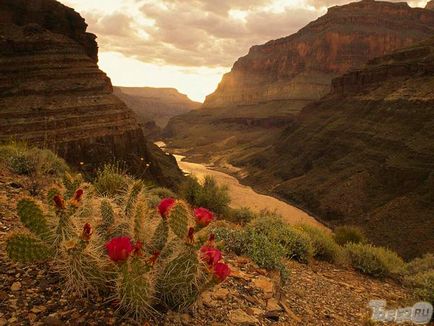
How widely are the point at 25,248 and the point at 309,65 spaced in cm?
15322

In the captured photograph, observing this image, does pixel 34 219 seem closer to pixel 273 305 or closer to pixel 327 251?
pixel 273 305

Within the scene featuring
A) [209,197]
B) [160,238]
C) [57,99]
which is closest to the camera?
[160,238]

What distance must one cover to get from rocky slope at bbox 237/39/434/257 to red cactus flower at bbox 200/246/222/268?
96.0 feet

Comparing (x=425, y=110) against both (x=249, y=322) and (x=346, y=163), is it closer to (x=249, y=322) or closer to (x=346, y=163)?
(x=346, y=163)

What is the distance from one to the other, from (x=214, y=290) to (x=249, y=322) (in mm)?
714

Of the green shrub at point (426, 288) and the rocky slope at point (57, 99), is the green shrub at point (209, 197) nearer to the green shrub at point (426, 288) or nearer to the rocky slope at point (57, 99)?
the green shrub at point (426, 288)

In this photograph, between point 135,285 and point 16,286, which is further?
Result: point 16,286

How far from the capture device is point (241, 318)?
4594mm

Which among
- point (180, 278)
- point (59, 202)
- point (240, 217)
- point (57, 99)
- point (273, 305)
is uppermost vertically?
point (57, 99)

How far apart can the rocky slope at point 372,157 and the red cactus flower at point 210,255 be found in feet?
96.0

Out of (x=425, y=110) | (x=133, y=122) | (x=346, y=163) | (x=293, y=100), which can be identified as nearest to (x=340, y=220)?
(x=346, y=163)

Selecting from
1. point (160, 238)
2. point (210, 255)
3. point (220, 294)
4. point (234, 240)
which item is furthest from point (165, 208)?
point (234, 240)

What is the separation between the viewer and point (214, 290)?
511 centimetres

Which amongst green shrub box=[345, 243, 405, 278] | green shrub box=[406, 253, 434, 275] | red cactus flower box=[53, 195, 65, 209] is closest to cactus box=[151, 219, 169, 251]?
red cactus flower box=[53, 195, 65, 209]
